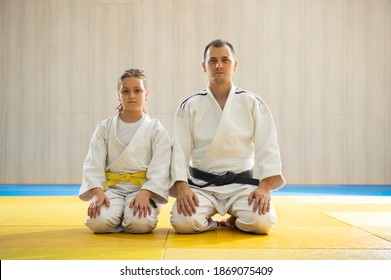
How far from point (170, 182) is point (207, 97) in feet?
2.25

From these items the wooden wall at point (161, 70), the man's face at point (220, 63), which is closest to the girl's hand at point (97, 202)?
the man's face at point (220, 63)

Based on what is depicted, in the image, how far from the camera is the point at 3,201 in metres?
5.52

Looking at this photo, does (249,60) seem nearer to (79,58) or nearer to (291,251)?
(79,58)

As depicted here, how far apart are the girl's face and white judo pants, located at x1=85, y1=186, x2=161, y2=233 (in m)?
0.66

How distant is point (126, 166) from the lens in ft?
10.9

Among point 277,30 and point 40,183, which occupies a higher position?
point 277,30

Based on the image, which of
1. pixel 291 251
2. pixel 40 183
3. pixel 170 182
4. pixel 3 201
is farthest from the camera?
pixel 40 183

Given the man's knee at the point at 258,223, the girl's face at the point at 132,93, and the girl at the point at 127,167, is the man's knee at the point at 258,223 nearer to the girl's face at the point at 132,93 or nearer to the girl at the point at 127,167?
the girl at the point at 127,167

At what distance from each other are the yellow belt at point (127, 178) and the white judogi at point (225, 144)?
0.23m

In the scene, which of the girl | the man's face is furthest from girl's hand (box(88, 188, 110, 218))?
the man's face

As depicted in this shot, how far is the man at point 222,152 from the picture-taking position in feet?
10.5

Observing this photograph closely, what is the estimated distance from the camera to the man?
3.19 m

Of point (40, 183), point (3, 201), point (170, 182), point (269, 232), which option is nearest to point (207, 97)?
point (170, 182)

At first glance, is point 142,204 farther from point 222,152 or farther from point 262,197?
point 262,197
